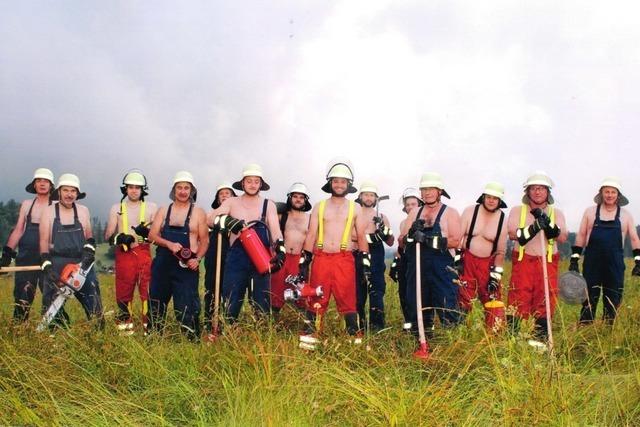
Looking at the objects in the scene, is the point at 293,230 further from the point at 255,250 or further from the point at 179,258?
the point at 179,258

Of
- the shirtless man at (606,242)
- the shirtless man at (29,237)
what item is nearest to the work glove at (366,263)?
the shirtless man at (606,242)

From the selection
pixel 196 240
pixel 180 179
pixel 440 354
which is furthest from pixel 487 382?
pixel 180 179

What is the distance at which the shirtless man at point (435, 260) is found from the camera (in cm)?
683

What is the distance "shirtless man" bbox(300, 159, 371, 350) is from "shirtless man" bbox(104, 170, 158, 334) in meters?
2.29

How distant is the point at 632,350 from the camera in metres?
6.57

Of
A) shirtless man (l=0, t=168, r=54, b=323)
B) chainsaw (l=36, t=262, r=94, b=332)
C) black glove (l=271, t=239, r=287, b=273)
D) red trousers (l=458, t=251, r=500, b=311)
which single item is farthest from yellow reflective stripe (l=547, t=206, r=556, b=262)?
shirtless man (l=0, t=168, r=54, b=323)

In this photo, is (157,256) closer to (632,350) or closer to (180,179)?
(180,179)

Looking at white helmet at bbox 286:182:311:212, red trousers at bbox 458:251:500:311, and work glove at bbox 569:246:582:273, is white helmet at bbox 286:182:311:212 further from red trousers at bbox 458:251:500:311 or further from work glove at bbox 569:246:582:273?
work glove at bbox 569:246:582:273

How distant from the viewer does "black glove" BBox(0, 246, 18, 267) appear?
27.7ft

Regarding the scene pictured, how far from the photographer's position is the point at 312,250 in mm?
6961

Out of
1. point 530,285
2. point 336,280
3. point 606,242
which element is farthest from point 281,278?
point 606,242

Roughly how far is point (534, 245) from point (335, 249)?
247 centimetres

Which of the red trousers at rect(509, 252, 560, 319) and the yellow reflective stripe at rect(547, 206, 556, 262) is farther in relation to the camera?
the yellow reflective stripe at rect(547, 206, 556, 262)

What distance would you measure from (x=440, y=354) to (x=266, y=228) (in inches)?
106
